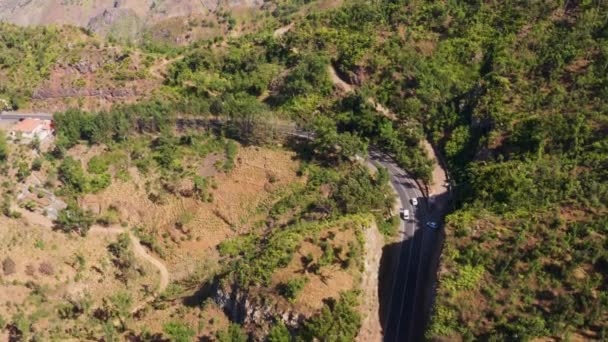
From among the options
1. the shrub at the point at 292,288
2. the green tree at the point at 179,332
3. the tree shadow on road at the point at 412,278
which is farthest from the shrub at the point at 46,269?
the tree shadow on road at the point at 412,278

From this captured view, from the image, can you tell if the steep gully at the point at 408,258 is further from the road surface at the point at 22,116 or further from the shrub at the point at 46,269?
the road surface at the point at 22,116

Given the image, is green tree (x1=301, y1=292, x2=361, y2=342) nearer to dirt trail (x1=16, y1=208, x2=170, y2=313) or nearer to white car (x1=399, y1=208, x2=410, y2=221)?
white car (x1=399, y1=208, x2=410, y2=221)

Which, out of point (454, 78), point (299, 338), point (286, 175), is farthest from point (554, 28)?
point (299, 338)

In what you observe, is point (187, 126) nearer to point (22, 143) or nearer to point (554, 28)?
point (22, 143)

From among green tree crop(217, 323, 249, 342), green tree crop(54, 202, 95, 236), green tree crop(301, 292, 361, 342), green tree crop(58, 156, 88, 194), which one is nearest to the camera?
green tree crop(301, 292, 361, 342)

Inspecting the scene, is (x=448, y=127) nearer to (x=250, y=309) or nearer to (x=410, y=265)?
(x=410, y=265)

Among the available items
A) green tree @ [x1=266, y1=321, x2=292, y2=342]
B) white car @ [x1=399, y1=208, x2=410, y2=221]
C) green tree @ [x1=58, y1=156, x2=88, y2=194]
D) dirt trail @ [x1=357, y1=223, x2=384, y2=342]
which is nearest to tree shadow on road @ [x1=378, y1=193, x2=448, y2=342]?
white car @ [x1=399, y1=208, x2=410, y2=221]

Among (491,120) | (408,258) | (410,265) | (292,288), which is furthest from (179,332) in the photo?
(491,120)
